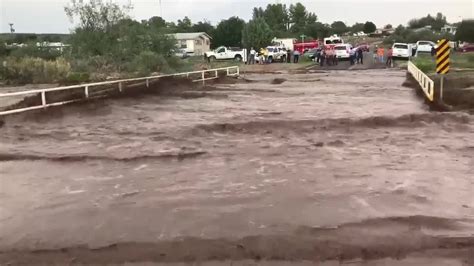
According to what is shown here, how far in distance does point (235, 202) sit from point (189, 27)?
125 m

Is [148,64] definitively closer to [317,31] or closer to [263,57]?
[263,57]

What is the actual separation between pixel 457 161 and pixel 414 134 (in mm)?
3300

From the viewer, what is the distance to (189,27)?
12962cm

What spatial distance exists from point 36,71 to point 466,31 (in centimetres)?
7315

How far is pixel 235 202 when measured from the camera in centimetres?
758

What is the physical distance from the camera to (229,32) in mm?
100188

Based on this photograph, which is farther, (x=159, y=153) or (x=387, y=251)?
(x=159, y=153)

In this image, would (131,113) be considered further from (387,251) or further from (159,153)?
(387,251)

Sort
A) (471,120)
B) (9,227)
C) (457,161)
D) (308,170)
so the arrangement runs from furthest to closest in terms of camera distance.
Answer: (471,120) < (457,161) < (308,170) < (9,227)

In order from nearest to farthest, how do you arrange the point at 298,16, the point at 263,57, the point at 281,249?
1. the point at 281,249
2. the point at 263,57
3. the point at 298,16

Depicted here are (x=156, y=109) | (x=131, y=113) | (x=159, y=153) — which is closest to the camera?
(x=159, y=153)

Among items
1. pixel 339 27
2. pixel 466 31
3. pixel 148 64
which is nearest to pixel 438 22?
pixel 339 27

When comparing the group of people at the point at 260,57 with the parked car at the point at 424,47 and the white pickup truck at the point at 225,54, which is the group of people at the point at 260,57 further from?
the parked car at the point at 424,47

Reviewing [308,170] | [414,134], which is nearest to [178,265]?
[308,170]
